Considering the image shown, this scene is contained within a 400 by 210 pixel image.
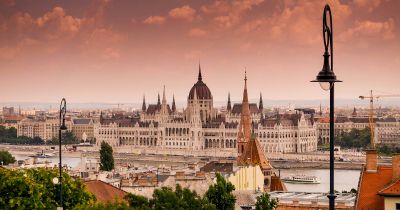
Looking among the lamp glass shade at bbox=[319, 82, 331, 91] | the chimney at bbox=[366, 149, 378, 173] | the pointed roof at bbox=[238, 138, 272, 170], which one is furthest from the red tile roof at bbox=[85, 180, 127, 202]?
the lamp glass shade at bbox=[319, 82, 331, 91]

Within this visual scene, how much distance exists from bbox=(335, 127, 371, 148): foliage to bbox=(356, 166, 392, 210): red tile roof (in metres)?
64.4

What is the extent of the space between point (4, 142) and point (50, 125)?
9.84 metres

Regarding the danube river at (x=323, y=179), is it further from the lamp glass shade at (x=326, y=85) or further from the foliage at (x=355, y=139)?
the lamp glass shade at (x=326, y=85)

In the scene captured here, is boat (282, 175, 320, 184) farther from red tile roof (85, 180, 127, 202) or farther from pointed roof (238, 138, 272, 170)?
red tile roof (85, 180, 127, 202)

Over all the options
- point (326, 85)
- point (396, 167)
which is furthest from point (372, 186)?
point (326, 85)

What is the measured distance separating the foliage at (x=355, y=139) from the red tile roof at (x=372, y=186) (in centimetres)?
6440

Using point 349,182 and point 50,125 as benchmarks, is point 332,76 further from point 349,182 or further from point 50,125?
point 50,125

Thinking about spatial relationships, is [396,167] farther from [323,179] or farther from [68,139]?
[68,139]

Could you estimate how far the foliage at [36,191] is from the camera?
13.0m

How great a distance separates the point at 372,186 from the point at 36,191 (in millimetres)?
4823

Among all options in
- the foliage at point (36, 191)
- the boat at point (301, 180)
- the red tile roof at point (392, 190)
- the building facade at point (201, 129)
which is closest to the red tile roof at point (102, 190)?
the foliage at point (36, 191)

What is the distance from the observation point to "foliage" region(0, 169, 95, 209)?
13.0 metres

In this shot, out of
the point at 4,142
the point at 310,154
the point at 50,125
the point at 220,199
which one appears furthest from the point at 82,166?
the point at 50,125

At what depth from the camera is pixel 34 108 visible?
554ft
